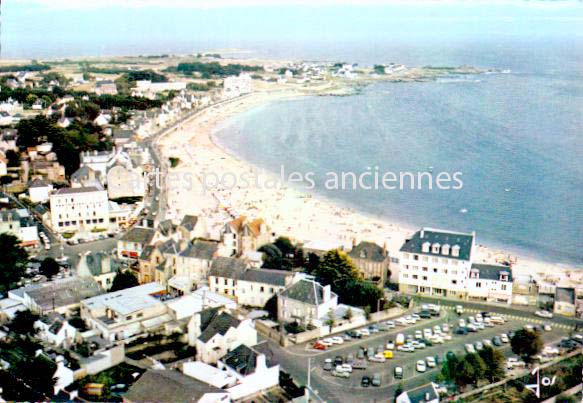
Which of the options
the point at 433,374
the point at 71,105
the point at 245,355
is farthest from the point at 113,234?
the point at 71,105

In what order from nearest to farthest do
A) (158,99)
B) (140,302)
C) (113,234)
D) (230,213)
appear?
1. (140,302)
2. (113,234)
3. (230,213)
4. (158,99)

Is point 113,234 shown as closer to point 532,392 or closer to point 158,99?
point 532,392

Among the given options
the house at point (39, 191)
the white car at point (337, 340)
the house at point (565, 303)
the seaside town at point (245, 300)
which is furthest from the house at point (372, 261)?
the house at point (39, 191)

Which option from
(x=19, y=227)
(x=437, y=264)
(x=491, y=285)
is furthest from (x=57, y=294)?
(x=491, y=285)

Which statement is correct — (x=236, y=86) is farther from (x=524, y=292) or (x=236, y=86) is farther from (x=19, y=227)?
(x=524, y=292)

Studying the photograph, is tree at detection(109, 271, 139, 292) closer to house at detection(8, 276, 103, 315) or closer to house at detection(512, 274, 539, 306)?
house at detection(8, 276, 103, 315)

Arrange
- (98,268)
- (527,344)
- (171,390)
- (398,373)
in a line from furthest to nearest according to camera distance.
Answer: (98,268)
(527,344)
(398,373)
(171,390)
